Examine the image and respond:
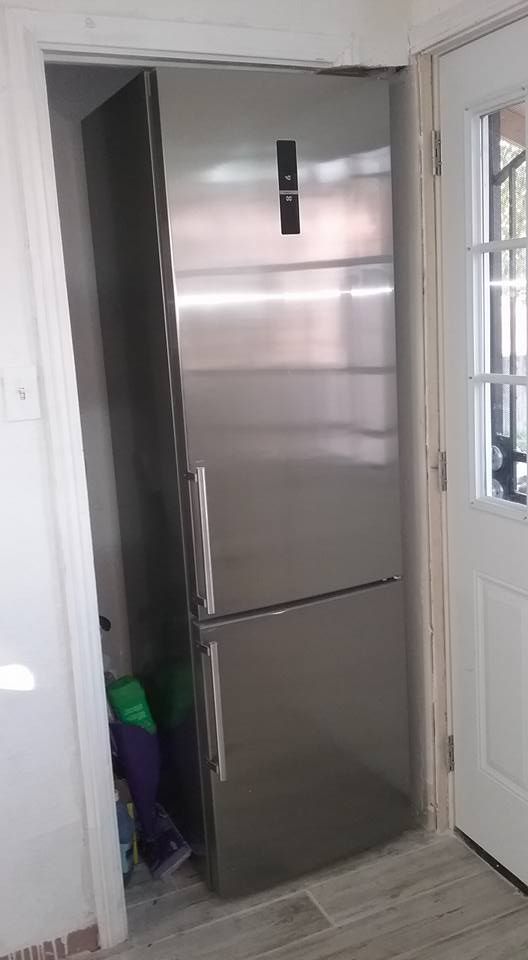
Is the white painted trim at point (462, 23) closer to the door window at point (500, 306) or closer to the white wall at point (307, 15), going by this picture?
the white wall at point (307, 15)

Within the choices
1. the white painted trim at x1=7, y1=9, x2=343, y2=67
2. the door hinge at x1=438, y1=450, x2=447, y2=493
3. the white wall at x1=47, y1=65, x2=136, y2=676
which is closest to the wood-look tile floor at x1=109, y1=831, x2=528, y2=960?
the white wall at x1=47, y1=65, x2=136, y2=676

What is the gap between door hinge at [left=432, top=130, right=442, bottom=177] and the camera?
2201 millimetres

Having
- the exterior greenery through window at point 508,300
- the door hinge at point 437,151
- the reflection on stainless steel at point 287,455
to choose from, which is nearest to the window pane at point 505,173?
the exterior greenery through window at point 508,300

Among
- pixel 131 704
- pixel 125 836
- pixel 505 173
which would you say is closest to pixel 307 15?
pixel 505 173

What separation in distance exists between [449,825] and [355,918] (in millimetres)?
455

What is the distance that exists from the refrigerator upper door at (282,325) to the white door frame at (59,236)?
11cm

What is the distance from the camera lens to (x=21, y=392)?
192cm

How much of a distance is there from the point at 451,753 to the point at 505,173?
1553 mm

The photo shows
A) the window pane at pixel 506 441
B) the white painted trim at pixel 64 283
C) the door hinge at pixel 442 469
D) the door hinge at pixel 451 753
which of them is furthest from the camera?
the door hinge at pixel 451 753

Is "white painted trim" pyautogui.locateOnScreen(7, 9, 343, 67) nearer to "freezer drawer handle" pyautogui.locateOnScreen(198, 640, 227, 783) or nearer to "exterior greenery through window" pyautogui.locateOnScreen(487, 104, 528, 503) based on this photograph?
"exterior greenery through window" pyautogui.locateOnScreen(487, 104, 528, 503)

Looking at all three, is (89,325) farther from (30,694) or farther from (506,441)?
(506,441)

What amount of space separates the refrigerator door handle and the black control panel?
0.61 meters

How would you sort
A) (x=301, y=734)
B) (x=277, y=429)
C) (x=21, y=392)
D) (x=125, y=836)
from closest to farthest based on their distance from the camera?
(x=21, y=392) < (x=277, y=429) < (x=301, y=734) < (x=125, y=836)

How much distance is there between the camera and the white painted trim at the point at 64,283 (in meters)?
1.86
